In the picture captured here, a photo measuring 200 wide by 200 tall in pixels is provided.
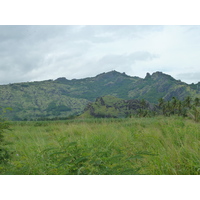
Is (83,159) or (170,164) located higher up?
(83,159)

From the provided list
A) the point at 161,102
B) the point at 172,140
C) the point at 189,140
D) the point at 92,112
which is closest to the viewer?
the point at 189,140

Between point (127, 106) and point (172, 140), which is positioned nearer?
point (172, 140)

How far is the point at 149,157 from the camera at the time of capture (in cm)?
337

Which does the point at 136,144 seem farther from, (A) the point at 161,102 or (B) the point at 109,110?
(B) the point at 109,110

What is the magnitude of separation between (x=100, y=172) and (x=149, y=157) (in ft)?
4.22

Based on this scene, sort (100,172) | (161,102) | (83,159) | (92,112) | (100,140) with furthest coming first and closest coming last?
(92,112), (161,102), (100,140), (83,159), (100,172)

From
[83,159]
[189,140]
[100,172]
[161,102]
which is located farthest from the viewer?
[161,102]

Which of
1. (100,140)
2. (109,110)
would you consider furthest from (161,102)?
(109,110)

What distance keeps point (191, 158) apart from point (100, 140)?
Answer: 2.91 metres

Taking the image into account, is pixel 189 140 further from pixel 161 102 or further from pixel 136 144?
pixel 161 102

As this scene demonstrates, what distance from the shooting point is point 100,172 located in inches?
95.0

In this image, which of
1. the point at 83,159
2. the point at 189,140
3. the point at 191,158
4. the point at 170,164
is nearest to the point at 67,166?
the point at 83,159

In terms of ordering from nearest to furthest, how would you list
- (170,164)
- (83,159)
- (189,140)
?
(83,159) < (170,164) < (189,140)

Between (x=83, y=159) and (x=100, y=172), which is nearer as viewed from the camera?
(x=100, y=172)
